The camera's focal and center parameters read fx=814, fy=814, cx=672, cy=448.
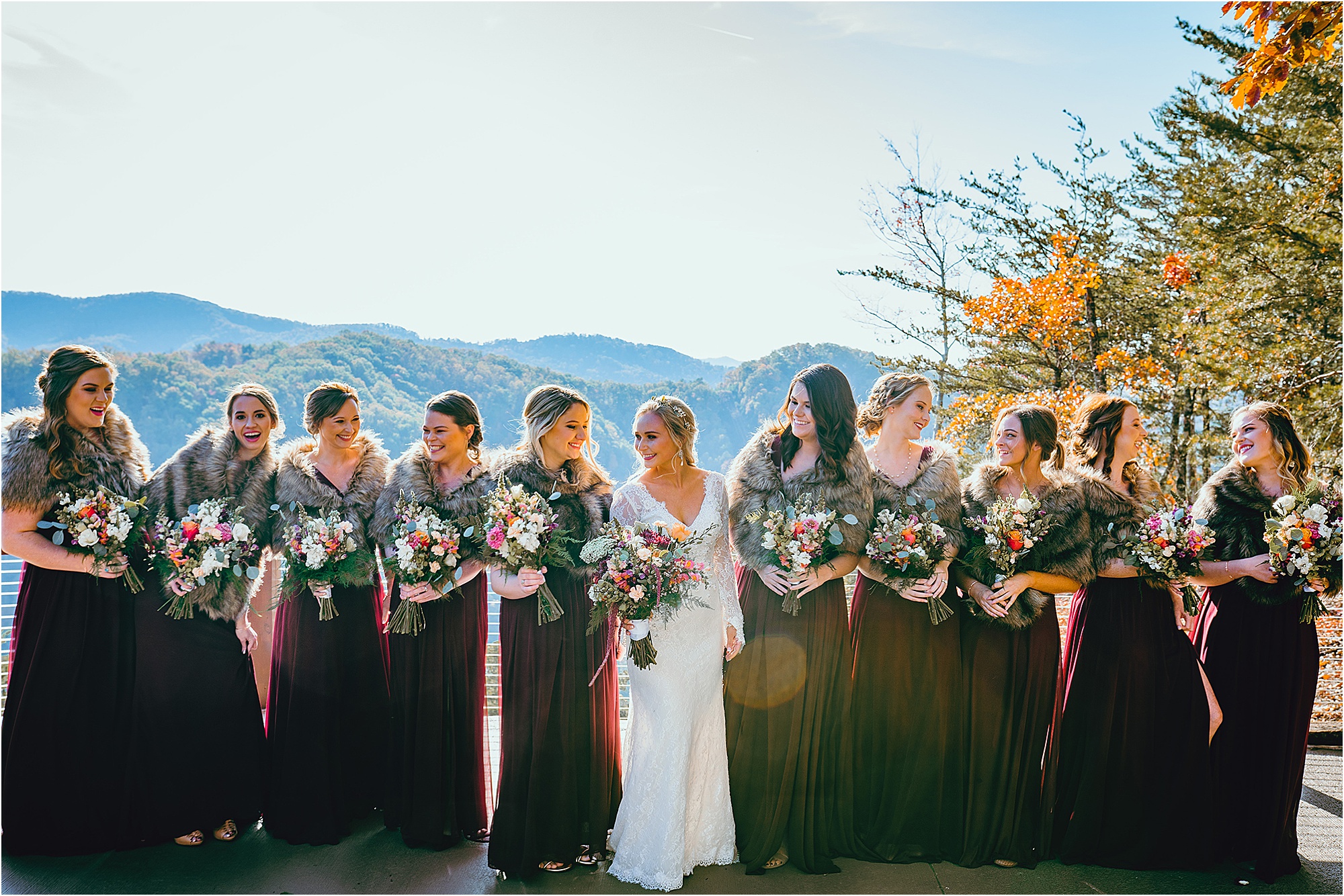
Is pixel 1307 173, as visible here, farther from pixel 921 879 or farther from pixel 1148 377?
pixel 921 879

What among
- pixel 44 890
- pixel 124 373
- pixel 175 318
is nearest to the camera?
pixel 44 890

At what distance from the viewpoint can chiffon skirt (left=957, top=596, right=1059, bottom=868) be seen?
14.9 ft

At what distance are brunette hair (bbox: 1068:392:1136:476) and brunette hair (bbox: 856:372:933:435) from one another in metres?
0.97

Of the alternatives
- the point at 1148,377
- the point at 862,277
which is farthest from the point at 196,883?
the point at 862,277

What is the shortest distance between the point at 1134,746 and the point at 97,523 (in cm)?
577

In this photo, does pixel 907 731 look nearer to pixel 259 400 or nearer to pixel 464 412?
pixel 464 412

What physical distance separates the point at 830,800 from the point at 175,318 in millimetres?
50851

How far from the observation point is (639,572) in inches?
162

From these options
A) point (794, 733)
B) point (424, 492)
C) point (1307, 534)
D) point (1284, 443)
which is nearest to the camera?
point (1307, 534)

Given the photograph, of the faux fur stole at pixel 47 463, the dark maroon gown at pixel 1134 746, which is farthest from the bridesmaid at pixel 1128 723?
the faux fur stole at pixel 47 463

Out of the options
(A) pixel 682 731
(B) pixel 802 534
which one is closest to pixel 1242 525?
(B) pixel 802 534

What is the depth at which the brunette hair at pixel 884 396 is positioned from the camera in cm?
477

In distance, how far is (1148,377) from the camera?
1667 cm

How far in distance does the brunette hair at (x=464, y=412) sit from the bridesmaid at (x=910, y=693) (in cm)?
234
